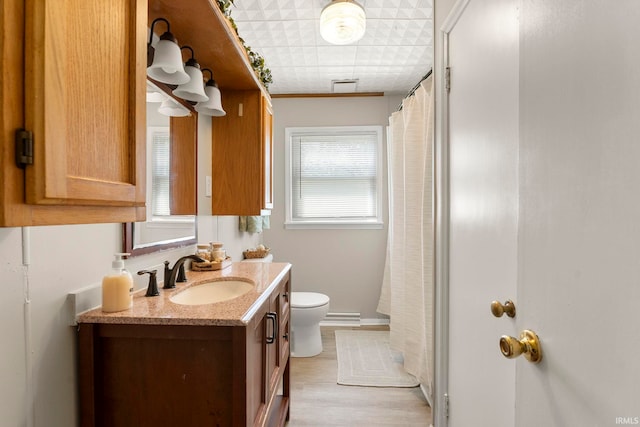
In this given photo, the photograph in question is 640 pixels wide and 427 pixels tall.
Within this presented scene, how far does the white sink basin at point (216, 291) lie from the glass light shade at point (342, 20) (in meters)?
1.52

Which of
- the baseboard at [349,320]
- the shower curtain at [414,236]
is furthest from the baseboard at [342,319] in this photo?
the shower curtain at [414,236]

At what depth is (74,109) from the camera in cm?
59

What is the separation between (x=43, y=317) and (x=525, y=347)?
1.24 metres

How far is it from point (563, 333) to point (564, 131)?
0.40 meters

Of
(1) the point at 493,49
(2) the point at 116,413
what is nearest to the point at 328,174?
(1) the point at 493,49

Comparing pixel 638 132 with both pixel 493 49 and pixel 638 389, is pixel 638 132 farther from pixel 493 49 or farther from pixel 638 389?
pixel 493 49

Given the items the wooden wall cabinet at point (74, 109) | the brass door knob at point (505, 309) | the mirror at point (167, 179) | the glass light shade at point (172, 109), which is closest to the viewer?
the wooden wall cabinet at point (74, 109)

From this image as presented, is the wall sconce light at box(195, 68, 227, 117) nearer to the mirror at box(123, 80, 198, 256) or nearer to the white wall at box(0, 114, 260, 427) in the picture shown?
the mirror at box(123, 80, 198, 256)

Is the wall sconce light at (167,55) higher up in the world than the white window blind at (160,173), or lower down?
higher up

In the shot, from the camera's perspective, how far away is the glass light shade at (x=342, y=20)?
184 cm

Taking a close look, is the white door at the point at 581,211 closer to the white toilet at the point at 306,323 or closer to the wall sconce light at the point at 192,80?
the wall sconce light at the point at 192,80

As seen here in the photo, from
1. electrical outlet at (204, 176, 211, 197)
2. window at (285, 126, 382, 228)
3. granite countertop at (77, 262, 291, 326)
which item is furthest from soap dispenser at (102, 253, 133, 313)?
window at (285, 126, 382, 228)

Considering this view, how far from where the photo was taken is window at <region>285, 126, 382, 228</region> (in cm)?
344

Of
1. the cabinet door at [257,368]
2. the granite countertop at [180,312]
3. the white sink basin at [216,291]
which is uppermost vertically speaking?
the granite countertop at [180,312]
